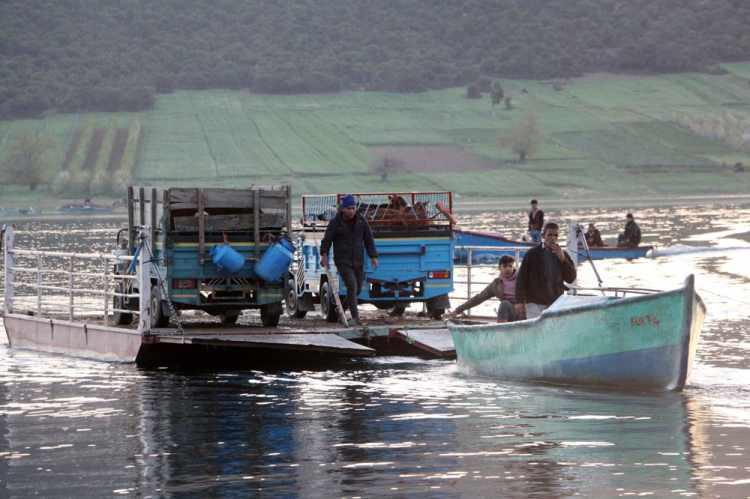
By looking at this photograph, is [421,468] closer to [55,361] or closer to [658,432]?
[658,432]

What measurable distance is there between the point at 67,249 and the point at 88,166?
295 feet

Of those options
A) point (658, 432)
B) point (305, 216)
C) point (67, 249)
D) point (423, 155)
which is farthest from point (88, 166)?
point (658, 432)

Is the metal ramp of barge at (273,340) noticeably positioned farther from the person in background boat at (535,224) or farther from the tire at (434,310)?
the person in background boat at (535,224)

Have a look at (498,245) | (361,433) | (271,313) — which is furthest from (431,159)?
(361,433)

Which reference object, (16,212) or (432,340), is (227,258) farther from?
(16,212)

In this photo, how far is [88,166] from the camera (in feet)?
499

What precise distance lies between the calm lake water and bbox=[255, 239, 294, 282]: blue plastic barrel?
1336 millimetres

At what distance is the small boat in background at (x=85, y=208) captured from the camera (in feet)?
420

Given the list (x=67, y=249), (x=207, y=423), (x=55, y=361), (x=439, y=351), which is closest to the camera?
(x=207, y=423)

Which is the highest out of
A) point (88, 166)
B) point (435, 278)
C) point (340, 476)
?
point (88, 166)

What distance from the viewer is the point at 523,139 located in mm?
157000

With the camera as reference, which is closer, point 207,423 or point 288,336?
point 207,423

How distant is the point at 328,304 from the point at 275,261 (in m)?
2.16

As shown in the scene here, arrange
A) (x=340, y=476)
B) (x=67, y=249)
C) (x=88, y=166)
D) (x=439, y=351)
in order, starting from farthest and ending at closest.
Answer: (x=88, y=166) → (x=67, y=249) → (x=439, y=351) → (x=340, y=476)
